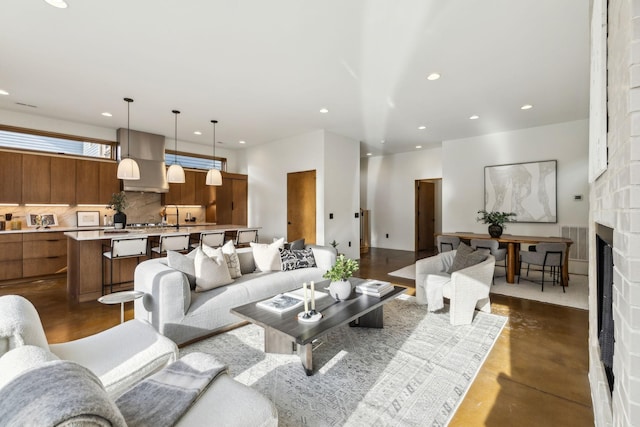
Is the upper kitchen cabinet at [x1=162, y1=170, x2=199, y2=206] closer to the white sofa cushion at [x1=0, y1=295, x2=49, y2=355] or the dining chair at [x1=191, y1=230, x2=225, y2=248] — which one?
the dining chair at [x1=191, y1=230, x2=225, y2=248]

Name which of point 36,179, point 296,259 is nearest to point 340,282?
point 296,259

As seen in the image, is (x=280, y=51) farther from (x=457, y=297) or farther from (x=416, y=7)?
(x=457, y=297)

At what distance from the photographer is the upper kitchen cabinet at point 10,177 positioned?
15.9 ft

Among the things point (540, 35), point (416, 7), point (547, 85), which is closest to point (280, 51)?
point (416, 7)

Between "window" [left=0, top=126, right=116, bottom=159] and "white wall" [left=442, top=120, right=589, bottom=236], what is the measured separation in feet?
25.4

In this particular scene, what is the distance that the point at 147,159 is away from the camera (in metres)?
6.29

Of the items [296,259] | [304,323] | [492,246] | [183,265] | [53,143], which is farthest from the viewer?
[53,143]

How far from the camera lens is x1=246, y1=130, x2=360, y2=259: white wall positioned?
611 centimetres

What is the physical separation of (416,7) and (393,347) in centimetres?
288

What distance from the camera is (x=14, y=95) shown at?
430 centimetres

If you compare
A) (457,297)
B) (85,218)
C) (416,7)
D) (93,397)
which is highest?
(416,7)

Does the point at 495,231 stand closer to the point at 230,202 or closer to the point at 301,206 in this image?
the point at 301,206

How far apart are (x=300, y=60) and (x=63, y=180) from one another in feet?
17.2

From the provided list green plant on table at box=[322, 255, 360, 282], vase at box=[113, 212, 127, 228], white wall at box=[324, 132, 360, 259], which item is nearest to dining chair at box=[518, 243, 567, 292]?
green plant on table at box=[322, 255, 360, 282]
